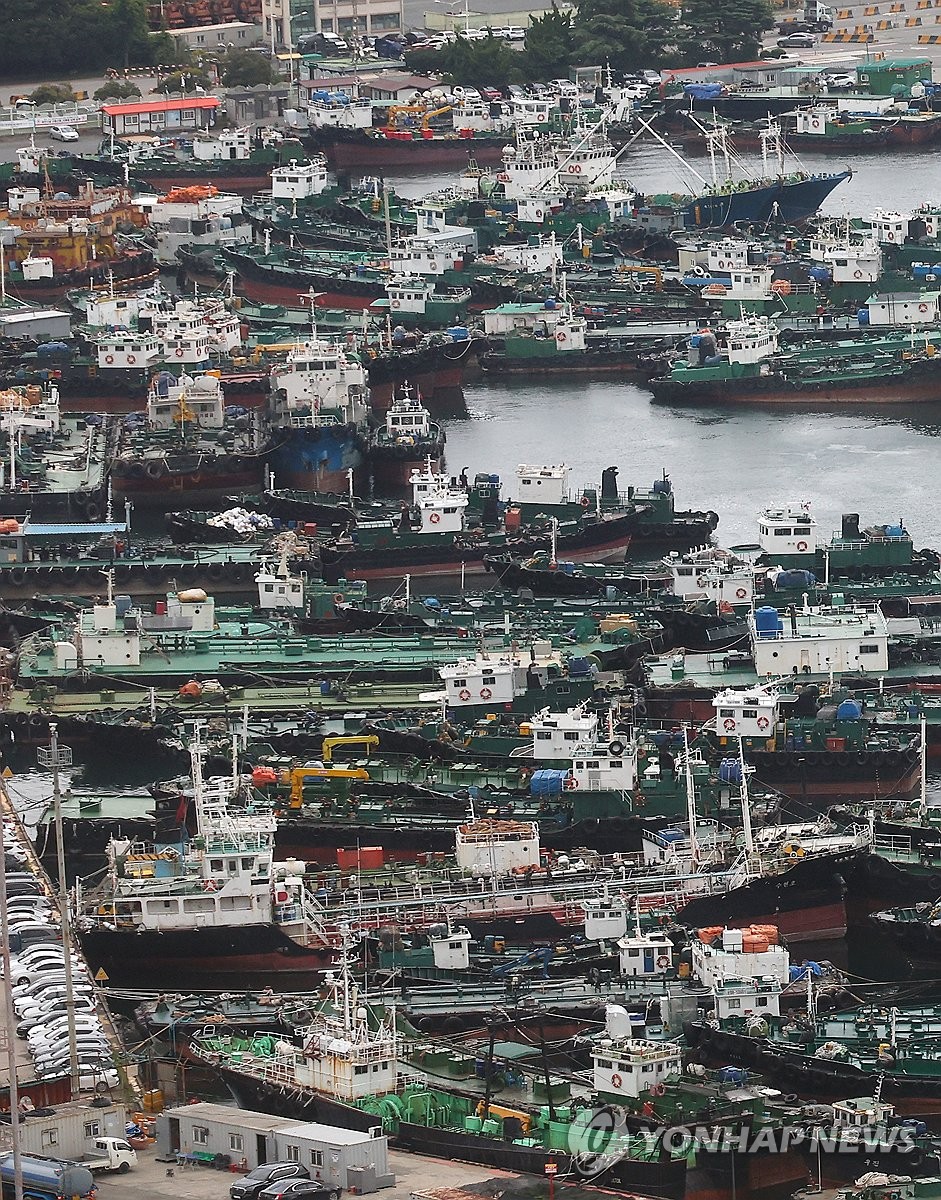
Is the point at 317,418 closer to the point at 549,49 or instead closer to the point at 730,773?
the point at 730,773

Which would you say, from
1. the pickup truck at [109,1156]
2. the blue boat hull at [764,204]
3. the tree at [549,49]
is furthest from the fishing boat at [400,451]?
the tree at [549,49]

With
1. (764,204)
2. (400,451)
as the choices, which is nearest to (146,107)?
(764,204)

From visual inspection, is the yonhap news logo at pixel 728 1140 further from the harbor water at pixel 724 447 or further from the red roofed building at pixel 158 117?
the red roofed building at pixel 158 117

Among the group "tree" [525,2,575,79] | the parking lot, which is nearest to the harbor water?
the parking lot

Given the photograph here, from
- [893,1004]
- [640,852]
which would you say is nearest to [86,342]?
[640,852]

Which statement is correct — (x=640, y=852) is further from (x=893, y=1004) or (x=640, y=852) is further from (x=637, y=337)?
(x=637, y=337)
